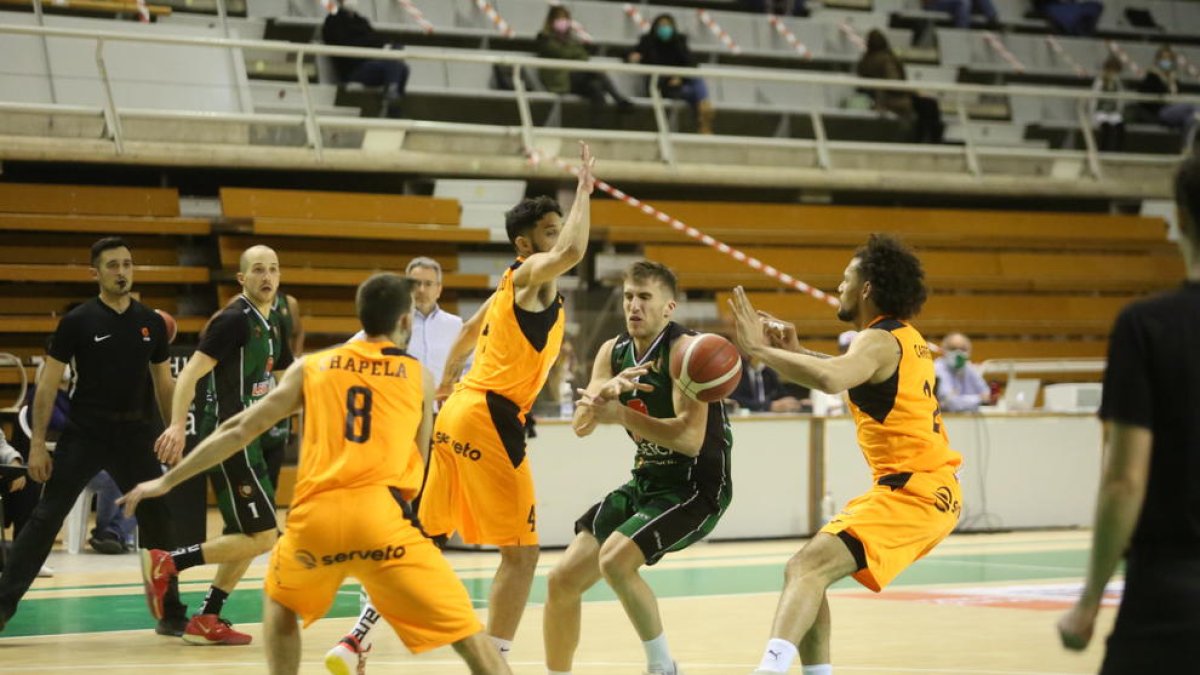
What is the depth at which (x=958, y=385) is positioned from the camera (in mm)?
14859

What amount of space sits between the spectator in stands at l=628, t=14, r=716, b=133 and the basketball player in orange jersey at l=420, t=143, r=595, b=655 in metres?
12.0

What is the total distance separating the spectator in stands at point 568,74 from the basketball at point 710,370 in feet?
40.4

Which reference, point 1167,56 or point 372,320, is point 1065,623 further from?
point 1167,56

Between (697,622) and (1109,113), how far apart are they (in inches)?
574

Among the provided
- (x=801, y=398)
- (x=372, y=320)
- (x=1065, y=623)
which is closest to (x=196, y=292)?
(x=801, y=398)

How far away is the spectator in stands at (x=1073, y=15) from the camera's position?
22891 mm

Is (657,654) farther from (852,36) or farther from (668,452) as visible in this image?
(852,36)

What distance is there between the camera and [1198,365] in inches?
130

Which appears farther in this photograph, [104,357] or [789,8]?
[789,8]

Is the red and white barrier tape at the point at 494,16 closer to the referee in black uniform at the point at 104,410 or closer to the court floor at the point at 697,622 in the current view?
the court floor at the point at 697,622

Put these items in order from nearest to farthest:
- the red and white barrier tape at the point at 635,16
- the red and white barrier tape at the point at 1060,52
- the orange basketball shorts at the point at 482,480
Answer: the orange basketball shorts at the point at 482,480, the red and white barrier tape at the point at 635,16, the red and white barrier tape at the point at 1060,52

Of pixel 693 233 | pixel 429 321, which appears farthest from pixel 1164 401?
pixel 693 233

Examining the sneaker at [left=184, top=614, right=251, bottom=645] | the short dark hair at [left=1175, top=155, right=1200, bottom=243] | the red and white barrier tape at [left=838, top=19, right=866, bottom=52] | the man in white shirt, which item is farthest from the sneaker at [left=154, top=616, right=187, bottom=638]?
the red and white barrier tape at [left=838, top=19, right=866, bottom=52]

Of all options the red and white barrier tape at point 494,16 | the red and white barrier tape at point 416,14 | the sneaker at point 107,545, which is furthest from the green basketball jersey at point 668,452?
the red and white barrier tape at point 494,16
